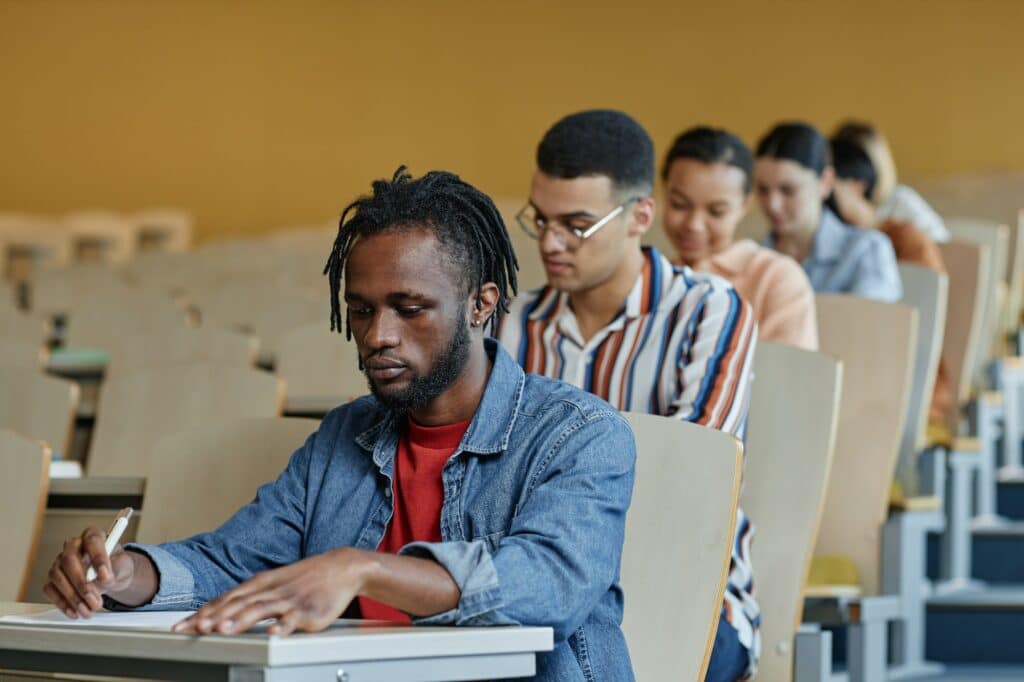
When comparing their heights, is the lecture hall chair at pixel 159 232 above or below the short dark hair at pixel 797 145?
above

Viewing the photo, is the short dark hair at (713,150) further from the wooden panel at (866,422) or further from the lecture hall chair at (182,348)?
the lecture hall chair at (182,348)

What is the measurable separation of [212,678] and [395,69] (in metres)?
7.84

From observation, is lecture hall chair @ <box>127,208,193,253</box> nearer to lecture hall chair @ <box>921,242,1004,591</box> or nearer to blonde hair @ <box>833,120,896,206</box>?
blonde hair @ <box>833,120,896,206</box>

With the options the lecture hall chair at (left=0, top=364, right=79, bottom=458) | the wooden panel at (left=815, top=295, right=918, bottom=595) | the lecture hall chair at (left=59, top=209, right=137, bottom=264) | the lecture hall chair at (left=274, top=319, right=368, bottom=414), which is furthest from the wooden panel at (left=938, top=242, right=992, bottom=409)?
the lecture hall chair at (left=59, top=209, right=137, bottom=264)

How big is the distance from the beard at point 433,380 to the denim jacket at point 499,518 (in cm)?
5

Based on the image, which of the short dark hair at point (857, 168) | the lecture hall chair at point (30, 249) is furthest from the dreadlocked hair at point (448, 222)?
the lecture hall chair at point (30, 249)

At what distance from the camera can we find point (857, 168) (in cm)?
482

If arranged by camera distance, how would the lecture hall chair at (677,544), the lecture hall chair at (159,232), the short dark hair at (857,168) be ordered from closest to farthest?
1. the lecture hall chair at (677,544)
2. the short dark hair at (857,168)
3. the lecture hall chair at (159,232)

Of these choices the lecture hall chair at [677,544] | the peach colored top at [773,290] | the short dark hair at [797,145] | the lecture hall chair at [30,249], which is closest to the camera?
the lecture hall chair at [677,544]

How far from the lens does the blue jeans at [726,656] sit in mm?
2148

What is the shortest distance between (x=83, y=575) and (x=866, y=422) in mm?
1880

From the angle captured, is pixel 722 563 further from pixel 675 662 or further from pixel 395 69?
pixel 395 69

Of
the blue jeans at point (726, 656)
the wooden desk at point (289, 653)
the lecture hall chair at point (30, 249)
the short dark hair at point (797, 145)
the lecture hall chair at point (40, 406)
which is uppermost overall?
the lecture hall chair at point (30, 249)

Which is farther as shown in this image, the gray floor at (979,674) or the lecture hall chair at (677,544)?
the gray floor at (979,674)
